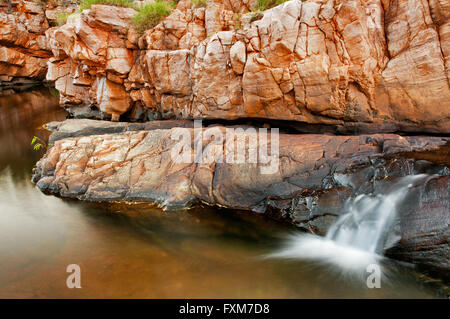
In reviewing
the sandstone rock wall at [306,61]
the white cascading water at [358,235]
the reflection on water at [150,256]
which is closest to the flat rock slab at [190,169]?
the reflection on water at [150,256]

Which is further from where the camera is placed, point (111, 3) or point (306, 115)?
point (111, 3)

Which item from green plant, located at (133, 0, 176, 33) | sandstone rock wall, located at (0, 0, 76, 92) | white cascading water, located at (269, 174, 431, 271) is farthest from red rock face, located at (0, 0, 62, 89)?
white cascading water, located at (269, 174, 431, 271)

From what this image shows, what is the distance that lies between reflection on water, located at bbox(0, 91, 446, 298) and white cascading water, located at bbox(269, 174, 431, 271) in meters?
0.33

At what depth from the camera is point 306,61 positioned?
734 cm

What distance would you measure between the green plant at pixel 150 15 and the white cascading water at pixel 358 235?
9695 mm

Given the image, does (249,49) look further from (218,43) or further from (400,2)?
(400,2)

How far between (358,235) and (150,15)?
10.4m

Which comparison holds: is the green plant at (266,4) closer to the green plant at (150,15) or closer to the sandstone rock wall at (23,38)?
the green plant at (150,15)

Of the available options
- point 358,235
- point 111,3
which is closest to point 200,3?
point 111,3

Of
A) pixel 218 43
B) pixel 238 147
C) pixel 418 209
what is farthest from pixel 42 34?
pixel 418 209

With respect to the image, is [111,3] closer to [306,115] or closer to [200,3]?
[200,3]

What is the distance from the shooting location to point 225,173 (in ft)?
21.4

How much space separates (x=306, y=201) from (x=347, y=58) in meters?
3.93

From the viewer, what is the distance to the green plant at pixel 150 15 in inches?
426
